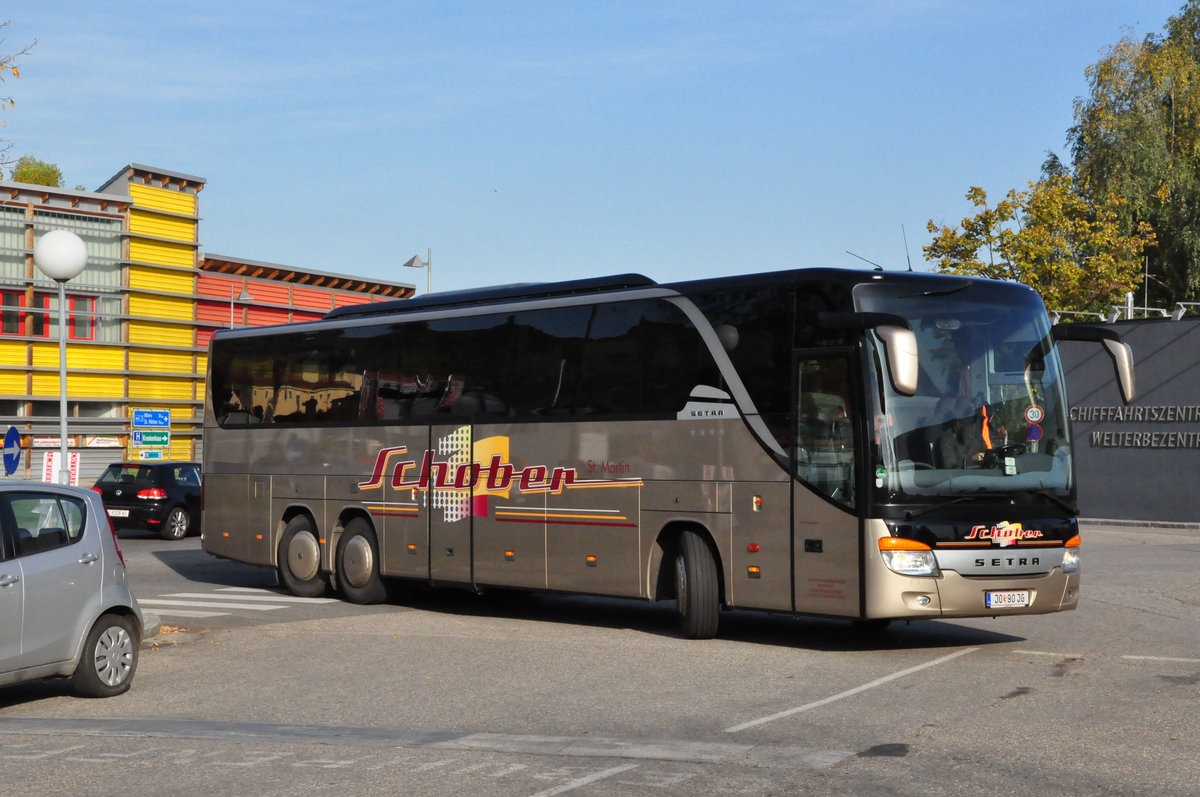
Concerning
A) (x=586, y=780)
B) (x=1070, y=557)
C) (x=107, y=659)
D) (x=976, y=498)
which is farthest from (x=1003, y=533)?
(x=107, y=659)

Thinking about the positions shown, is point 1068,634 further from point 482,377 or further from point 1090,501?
point 1090,501

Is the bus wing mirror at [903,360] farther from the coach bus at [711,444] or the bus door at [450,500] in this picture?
the bus door at [450,500]

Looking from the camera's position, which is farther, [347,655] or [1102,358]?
[1102,358]

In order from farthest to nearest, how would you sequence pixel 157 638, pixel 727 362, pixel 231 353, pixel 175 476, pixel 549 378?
pixel 175 476
pixel 231 353
pixel 549 378
pixel 157 638
pixel 727 362

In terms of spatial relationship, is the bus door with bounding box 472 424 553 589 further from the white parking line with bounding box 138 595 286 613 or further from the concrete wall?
the concrete wall

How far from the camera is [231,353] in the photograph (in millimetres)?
19250

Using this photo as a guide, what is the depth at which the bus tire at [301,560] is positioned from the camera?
58.7 feet

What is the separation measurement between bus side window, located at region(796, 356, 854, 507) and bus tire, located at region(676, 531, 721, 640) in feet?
4.64

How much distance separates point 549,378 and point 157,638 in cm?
474

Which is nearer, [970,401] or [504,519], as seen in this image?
[970,401]

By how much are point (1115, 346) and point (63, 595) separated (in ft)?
29.7

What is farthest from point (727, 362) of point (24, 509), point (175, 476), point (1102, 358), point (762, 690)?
point (1102, 358)

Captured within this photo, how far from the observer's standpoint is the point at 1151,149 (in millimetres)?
53469

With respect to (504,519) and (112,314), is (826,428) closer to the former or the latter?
(504,519)
